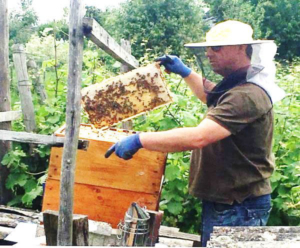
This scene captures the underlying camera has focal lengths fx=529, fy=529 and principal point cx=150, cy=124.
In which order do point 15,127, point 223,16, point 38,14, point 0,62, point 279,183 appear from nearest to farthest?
point 279,183 → point 0,62 → point 15,127 → point 223,16 → point 38,14

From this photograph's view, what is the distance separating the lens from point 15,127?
577 cm

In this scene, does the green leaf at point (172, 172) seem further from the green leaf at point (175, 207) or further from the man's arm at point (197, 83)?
the man's arm at point (197, 83)

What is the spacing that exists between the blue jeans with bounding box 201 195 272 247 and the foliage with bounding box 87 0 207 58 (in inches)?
747

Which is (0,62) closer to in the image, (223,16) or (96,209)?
(96,209)

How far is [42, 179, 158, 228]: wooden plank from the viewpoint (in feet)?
11.4

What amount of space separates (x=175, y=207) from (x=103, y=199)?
1.45 m

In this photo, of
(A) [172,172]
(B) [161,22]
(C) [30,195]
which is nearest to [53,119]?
(C) [30,195]

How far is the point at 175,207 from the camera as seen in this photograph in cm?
482

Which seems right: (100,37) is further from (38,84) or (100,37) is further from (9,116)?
(38,84)

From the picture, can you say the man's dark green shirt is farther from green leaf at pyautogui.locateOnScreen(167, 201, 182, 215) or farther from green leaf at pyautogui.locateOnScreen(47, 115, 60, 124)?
green leaf at pyautogui.locateOnScreen(47, 115, 60, 124)

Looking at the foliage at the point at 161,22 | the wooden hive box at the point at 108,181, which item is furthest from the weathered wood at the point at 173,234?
the foliage at the point at 161,22

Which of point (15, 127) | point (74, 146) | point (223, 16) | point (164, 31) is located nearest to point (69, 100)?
point (74, 146)

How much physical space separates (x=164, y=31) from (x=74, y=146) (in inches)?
793

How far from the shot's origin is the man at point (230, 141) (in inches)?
112
